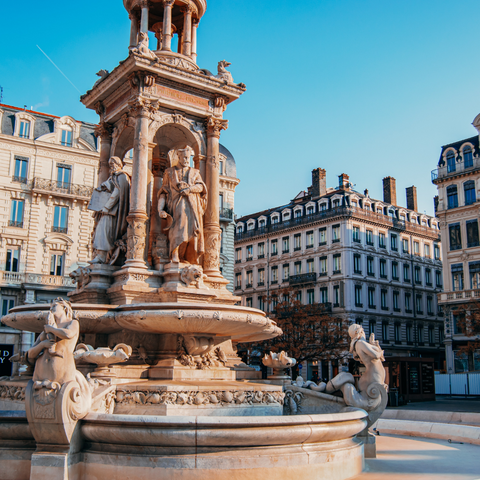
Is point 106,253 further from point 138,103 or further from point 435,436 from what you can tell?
point 435,436

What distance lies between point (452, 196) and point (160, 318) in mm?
48567

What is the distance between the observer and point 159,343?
10633 mm

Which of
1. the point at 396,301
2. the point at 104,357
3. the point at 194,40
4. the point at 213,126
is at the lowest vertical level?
the point at 104,357

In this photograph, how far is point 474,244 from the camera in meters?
50.6

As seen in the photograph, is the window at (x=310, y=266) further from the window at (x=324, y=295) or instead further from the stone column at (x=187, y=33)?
the stone column at (x=187, y=33)

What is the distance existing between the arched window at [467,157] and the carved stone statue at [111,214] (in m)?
45.9

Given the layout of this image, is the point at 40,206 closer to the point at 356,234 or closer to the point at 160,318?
the point at 356,234

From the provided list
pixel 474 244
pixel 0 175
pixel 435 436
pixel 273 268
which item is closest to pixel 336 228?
pixel 273 268

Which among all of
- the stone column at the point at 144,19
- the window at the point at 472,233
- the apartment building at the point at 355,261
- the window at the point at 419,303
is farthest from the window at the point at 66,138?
the window at the point at 419,303

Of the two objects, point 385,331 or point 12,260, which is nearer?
point 12,260

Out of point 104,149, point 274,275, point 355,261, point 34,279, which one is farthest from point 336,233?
point 104,149

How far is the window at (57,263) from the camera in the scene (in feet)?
135

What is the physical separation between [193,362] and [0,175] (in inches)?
1367

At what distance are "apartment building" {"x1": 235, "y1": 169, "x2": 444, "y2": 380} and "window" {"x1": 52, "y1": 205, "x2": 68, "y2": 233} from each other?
890 inches
